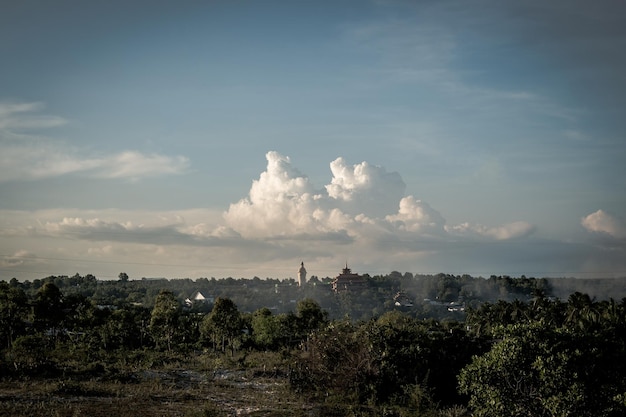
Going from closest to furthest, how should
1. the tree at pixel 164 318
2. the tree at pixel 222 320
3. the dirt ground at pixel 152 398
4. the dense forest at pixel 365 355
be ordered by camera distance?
the dense forest at pixel 365 355 → the dirt ground at pixel 152 398 → the tree at pixel 164 318 → the tree at pixel 222 320

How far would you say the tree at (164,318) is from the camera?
69.1 m

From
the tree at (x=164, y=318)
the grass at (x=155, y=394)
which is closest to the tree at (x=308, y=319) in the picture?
the tree at (x=164, y=318)

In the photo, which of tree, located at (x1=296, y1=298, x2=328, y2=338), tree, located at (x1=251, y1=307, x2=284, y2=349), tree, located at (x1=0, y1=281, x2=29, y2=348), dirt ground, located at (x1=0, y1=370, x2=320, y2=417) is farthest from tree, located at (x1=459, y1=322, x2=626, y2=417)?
tree, located at (x1=251, y1=307, x2=284, y2=349)

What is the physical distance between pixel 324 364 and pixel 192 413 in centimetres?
1365

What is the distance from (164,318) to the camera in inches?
2739

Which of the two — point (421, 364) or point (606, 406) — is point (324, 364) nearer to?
point (421, 364)

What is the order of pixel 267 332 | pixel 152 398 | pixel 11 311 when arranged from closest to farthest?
1. pixel 152 398
2. pixel 11 311
3. pixel 267 332

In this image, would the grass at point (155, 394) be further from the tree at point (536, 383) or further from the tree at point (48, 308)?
the tree at point (48, 308)

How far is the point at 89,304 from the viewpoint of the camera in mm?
75312

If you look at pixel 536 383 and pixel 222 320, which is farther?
pixel 222 320

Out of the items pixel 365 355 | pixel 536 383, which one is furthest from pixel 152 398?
pixel 536 383

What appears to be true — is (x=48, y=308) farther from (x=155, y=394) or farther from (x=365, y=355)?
(x=365, y=355)

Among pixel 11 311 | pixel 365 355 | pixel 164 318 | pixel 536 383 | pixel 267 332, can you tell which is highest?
pixel 11 311

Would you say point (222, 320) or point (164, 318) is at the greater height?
point (164, 318)
